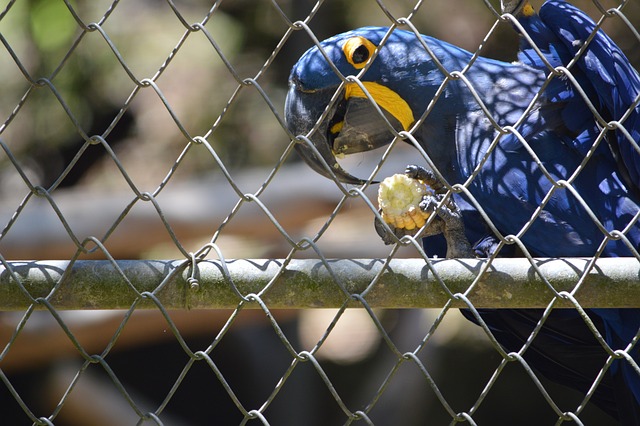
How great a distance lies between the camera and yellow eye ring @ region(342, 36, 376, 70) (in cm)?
152

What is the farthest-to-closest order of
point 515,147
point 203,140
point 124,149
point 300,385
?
1. point 124,149
2. point 300,385
3. point 515,147
4. point 203,140

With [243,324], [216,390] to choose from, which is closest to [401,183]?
[243,324]

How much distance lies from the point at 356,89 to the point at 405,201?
323 mm

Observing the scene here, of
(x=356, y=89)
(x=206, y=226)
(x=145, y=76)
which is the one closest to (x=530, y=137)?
(x=356, y=89)

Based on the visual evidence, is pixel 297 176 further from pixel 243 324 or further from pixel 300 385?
pixel 300 385

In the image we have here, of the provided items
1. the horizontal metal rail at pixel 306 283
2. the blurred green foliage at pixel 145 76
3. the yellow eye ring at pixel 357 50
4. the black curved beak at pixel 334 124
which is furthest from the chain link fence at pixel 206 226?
the horizontal metal rail at pixel 306 283

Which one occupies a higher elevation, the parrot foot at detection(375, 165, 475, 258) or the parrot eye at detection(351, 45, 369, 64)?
the parrot eye at detection(351, 45, 369, 64)

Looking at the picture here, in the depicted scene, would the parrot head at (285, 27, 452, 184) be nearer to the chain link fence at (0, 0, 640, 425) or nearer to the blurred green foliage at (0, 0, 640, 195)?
the chain link fence at (0, 0, 640, 425)

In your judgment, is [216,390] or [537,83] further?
[216,390]

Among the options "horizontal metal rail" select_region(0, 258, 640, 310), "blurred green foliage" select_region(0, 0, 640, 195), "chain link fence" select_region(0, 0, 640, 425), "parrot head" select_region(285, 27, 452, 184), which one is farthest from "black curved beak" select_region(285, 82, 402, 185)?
"blurred green foliage" select_region(0, 0, 640, 195)

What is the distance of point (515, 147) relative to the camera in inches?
56.8

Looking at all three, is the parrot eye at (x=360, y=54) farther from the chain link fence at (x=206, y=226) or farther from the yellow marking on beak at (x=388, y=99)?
the chain link fence at (x=206, y=226)

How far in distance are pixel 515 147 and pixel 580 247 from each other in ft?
0.69

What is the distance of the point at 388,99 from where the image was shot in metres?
1.60
